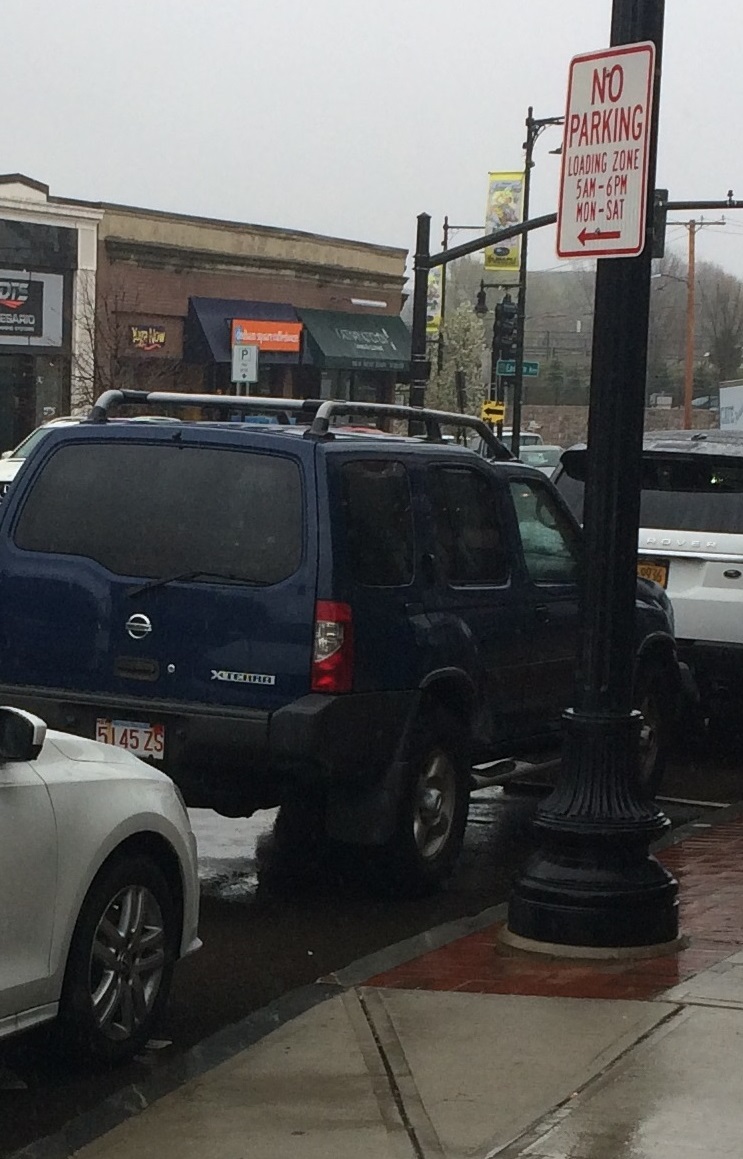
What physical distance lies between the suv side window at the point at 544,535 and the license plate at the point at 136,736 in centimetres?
244

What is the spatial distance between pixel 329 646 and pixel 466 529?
4.74 ft

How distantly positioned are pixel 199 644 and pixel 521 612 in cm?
197

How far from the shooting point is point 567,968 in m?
6.75

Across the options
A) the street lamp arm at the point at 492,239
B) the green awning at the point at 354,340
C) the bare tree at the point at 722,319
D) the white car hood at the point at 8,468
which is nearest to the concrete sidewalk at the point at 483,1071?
the white car hood at the point at 8,468

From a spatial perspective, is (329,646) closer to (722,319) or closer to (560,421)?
(560,421)

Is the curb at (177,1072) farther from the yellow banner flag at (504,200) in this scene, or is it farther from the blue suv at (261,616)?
the yellow banner flag at (504,200)

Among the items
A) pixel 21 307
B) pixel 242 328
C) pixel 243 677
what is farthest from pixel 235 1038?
pixel 242 328

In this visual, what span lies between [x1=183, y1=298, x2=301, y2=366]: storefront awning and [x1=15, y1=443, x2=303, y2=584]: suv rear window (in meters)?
37.8

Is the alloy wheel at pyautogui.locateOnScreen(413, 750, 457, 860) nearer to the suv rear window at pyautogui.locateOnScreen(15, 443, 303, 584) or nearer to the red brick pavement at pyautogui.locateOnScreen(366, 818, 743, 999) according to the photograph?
the red brick pavement at pyautogui.locateOnScreen(366, 818, 743, 999)

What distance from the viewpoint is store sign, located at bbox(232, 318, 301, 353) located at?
46.1 m

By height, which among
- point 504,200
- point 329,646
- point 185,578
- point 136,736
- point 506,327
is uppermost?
point 504,200

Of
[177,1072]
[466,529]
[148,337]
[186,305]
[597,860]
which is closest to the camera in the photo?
[177,1072]

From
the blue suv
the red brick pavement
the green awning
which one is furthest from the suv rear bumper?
the green awning

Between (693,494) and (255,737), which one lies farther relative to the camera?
(693,494)
